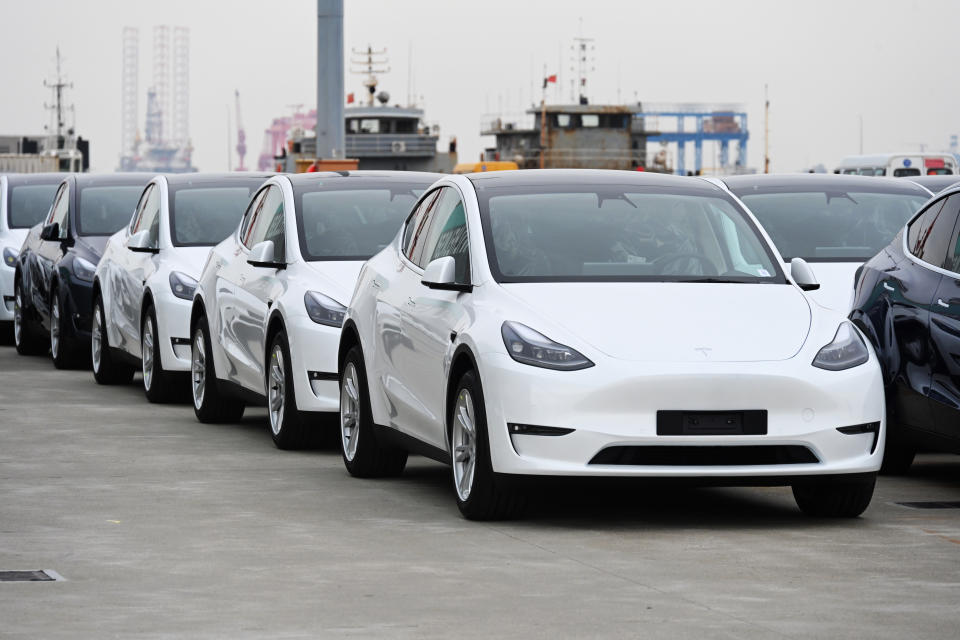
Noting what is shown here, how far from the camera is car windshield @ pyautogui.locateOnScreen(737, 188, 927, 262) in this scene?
510 inches

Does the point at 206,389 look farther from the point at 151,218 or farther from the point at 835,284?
the point at 835,284

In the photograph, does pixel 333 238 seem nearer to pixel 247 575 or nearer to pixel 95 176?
pixel 247 575

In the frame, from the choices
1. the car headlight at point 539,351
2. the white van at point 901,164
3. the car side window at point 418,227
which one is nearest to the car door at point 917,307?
the car headlight at point 539,351

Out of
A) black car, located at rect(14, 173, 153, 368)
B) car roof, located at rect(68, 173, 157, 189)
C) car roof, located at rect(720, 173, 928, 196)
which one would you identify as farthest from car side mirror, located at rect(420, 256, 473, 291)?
car roof, located at rect(68, 173, 157, 189)

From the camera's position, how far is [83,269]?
18.0 meters

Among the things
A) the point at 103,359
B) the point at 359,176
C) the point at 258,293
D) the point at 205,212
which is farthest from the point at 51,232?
the point at 258,293

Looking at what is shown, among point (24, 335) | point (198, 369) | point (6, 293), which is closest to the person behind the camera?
point (198, 369)

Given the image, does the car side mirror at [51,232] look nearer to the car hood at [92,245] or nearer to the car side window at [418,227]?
the car hood at [92,245]

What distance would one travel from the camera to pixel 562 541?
322 inches

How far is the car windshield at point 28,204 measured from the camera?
886 inches

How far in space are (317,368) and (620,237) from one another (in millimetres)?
2658

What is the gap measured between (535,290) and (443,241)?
41.7 inches

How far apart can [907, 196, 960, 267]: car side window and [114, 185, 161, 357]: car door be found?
21.8 feet

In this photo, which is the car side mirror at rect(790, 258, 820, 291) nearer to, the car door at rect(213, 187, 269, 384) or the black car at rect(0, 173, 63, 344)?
the car door at rect(213, 187, 269, 384)
